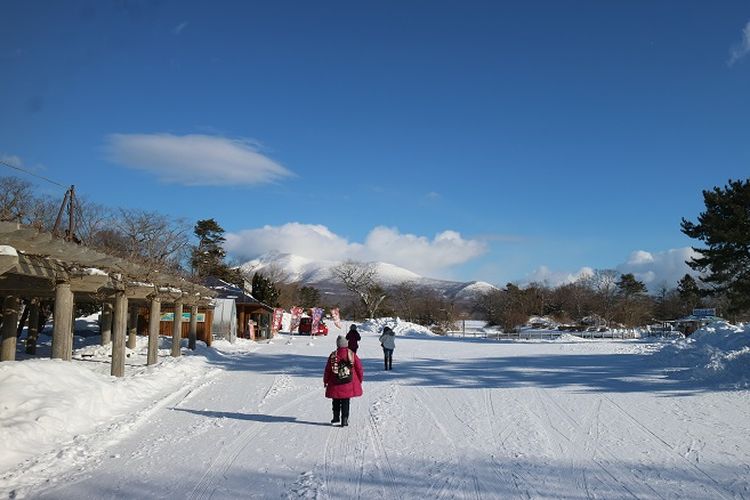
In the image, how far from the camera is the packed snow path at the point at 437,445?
595 centimetres

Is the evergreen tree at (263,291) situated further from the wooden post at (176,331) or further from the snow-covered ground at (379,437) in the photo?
the snow-covered ground at (379,437)

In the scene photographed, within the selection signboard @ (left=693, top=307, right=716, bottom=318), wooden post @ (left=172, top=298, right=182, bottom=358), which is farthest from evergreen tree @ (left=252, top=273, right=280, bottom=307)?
wooden post @ (left=172, top=298, right=182, bottom=358)

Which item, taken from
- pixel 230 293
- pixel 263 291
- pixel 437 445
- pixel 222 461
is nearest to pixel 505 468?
pixel 437 445

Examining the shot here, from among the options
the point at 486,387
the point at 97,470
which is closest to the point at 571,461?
the point at 97,470

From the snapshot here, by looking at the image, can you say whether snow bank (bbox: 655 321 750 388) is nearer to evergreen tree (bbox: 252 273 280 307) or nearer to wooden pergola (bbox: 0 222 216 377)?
wooden pergola (bbox: 0 222 216 377)

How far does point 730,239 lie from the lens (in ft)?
102

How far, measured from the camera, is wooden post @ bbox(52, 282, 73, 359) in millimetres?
12766

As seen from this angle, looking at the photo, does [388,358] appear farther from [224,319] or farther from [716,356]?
[224,319]

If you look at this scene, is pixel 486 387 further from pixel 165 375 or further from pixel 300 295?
pixel 300 295

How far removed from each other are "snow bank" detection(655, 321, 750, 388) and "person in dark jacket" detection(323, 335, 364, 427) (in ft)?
30.7

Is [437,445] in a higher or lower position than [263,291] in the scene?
lower

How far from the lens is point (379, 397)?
12.4 meters

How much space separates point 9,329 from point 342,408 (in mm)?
11080

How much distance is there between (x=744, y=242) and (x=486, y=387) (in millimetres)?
24315
